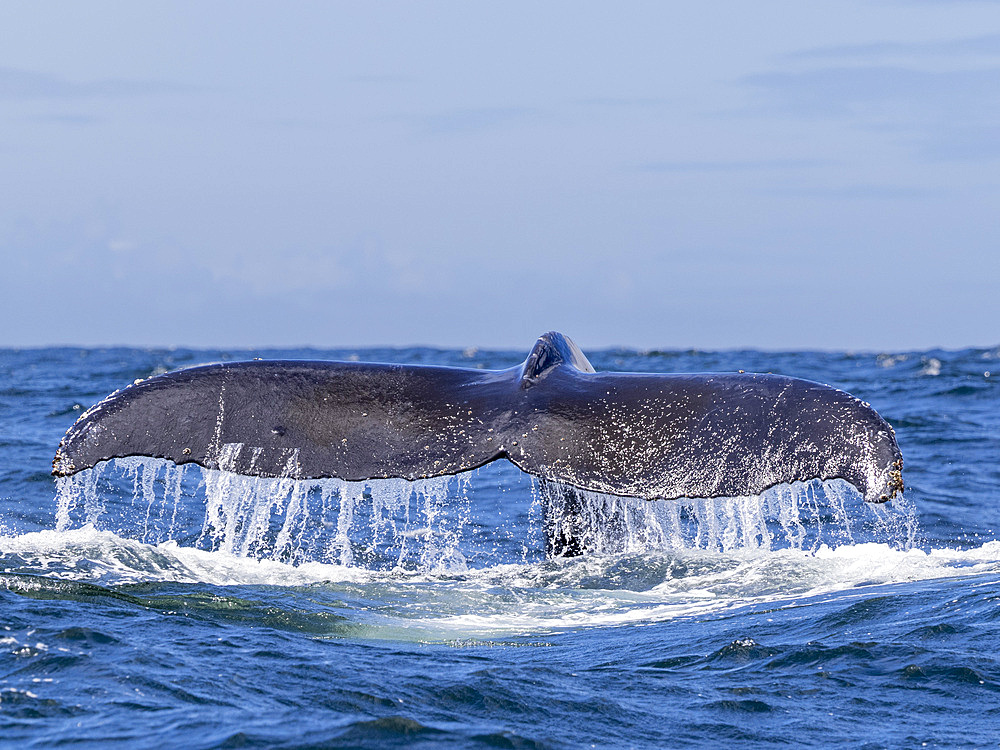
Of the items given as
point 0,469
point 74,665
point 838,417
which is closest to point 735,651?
point 838,417

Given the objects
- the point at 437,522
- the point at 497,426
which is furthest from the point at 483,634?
the point at 437,522

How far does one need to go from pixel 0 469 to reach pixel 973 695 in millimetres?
10243

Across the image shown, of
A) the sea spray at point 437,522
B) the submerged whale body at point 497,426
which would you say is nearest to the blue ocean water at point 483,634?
the sea spray at point 437,522

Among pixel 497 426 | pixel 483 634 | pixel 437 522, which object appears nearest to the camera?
pixel 497 426

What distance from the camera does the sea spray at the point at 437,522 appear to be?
6.71 metres

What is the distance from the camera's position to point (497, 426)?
533 centimetres

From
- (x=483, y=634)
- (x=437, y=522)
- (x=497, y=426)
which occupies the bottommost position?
(x=437, y=522)

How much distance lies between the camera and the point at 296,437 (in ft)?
18.1

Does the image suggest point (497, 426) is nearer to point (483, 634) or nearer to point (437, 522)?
point (483, 634)

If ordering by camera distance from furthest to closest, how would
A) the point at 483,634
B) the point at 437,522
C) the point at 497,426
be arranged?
the point at 437,522 → the point at 483,634 → the point at 497,426

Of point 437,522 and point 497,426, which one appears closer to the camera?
point 497,426

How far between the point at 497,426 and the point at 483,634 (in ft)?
4.32

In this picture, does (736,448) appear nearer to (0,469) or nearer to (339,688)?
(339,688)

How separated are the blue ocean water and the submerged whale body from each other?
0.22 m
